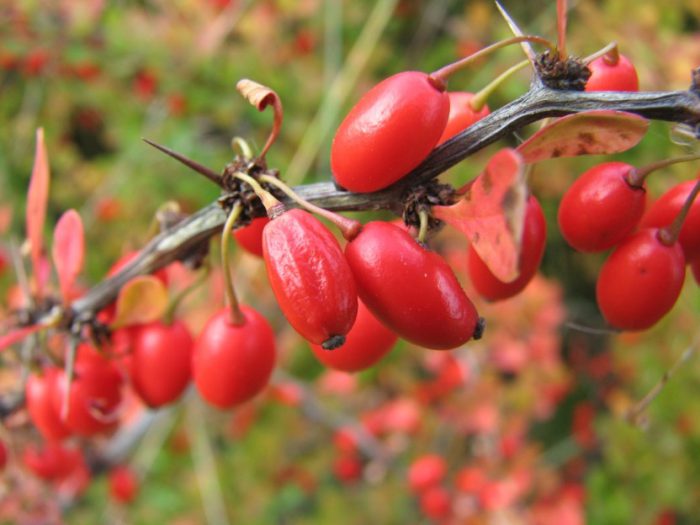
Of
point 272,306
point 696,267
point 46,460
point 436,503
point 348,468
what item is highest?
point 696,267

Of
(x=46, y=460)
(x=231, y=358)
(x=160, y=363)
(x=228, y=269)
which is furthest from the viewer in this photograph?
(x=46, y=460)

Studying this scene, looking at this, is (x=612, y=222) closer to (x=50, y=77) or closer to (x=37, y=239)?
(x=37, y=239)

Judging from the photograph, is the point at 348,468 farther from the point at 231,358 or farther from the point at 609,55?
the point at 609,55

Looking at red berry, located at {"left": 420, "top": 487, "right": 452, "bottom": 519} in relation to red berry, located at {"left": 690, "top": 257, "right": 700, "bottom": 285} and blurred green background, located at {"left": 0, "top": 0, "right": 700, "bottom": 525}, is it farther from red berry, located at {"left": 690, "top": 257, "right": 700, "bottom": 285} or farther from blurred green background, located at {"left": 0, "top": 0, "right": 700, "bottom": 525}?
red berry, located at {"left": 690, "top": 257, "right": 700, "bottom": 285}

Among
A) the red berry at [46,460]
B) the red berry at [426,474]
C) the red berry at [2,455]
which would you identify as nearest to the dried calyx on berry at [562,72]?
the red berry at [2,455]

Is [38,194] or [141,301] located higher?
[38,194]

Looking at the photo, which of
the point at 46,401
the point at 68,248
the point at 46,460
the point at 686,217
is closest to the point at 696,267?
the point at 686,217
